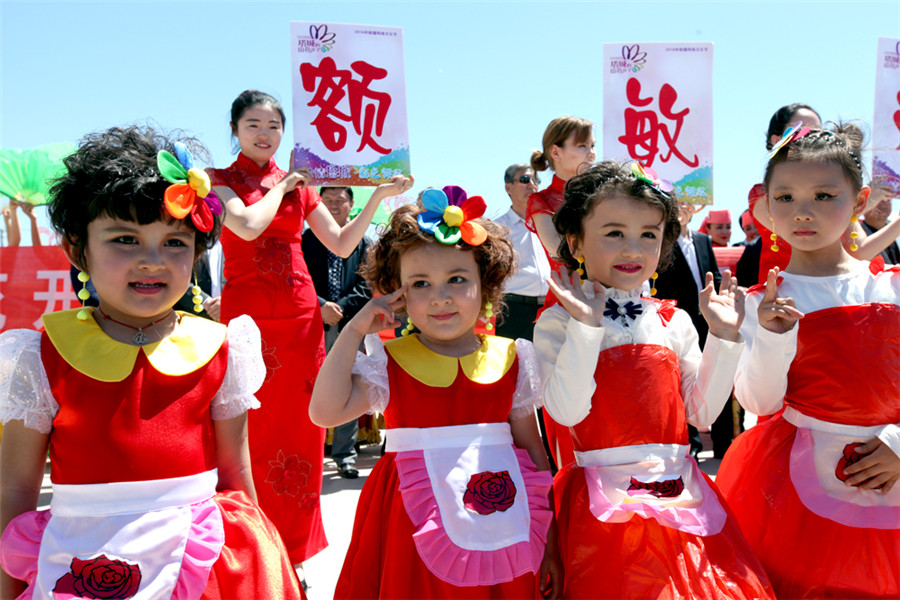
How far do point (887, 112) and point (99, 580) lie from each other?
15.0 feet

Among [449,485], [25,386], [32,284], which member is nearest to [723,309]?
[449,485]

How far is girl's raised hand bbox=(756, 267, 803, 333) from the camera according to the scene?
6.84 ft

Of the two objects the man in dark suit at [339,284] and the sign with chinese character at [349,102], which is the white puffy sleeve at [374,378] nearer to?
the sign with chinese character at [349,102]

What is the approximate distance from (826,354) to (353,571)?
1.54 metres

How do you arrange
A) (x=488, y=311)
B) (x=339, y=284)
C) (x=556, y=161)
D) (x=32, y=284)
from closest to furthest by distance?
(x=488, y=311), (x=556, y=161), (x=339, y=284), (x=32, y=284)

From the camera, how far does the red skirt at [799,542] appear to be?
1.99m

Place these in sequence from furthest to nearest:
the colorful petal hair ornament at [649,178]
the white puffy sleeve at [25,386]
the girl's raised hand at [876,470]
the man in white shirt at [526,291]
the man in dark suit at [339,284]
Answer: the man in dark suit at [339,284] < the man in white shirt at [526,291] < the colorful petal hair ornament at [649,178] < the girl's raised hand at [876,470] < the white puffy sleeve at [25,386]

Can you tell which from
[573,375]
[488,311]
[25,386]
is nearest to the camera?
[25,386]

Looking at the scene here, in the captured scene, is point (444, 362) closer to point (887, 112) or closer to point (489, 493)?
point (489, 493)

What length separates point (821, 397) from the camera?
7.13 feet

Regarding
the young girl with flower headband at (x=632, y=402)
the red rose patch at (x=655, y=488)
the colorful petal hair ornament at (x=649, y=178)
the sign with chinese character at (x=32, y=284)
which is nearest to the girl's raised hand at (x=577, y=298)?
the young girl with flower headband at (x=632, y=402)

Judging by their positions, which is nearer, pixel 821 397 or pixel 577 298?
pixel 577 298

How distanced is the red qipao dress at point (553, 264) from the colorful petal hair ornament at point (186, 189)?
1.03 metres

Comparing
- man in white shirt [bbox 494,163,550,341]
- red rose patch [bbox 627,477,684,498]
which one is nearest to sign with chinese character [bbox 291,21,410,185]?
man in white shirt [bbox 494,163,550,341]
